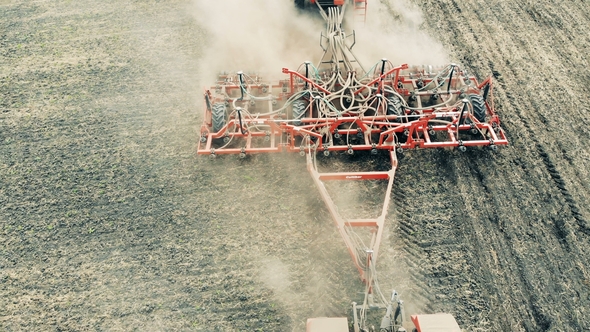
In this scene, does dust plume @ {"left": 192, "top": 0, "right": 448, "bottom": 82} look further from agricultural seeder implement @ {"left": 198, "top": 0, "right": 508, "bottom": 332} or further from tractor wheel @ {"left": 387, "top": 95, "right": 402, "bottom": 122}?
tractor wheel @ {"left": 387, "top": 95, "right": 402, "bottom": 122}

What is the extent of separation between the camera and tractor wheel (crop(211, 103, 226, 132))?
8047mm

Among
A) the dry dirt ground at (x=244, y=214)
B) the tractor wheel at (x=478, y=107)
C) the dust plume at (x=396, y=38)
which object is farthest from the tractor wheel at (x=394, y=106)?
the dust plume at (x=396, y=38)

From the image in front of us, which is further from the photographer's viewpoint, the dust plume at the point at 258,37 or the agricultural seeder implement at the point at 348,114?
the dust plume at the point at 258,37

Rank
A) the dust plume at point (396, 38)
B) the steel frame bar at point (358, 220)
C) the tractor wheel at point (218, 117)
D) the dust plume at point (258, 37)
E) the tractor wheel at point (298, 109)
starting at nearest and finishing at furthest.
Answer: the steel frame bar at point (358, 220), the tractor wheel at point (298, 109), the tractor wheel at point (218, 117), the dust plume at point (396, 38), the dust plume at point (258, 37)

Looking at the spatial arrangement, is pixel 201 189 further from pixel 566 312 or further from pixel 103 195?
pixel 566 312

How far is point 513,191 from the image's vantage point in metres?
7.42

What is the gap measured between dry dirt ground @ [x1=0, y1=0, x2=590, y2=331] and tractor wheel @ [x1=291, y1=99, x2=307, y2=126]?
3.00ft

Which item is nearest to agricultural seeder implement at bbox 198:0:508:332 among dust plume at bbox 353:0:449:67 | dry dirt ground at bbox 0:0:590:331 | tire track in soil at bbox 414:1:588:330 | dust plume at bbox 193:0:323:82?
dry dirt ground at bbox 0:0:590:331

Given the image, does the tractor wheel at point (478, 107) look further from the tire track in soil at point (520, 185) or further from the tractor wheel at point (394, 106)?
the tractor wheel at point (394, 106)

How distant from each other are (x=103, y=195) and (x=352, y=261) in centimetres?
458

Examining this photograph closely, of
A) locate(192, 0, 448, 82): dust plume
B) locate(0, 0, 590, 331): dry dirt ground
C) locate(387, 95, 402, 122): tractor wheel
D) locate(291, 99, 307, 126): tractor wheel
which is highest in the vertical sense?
locate(192, 0, 448, 82): dust plume

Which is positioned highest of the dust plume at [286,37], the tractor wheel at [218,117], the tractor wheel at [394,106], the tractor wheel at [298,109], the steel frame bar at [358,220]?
the dust plume at [286,37]

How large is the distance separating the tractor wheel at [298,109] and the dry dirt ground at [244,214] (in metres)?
0.91

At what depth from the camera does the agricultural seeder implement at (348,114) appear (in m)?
7.66
